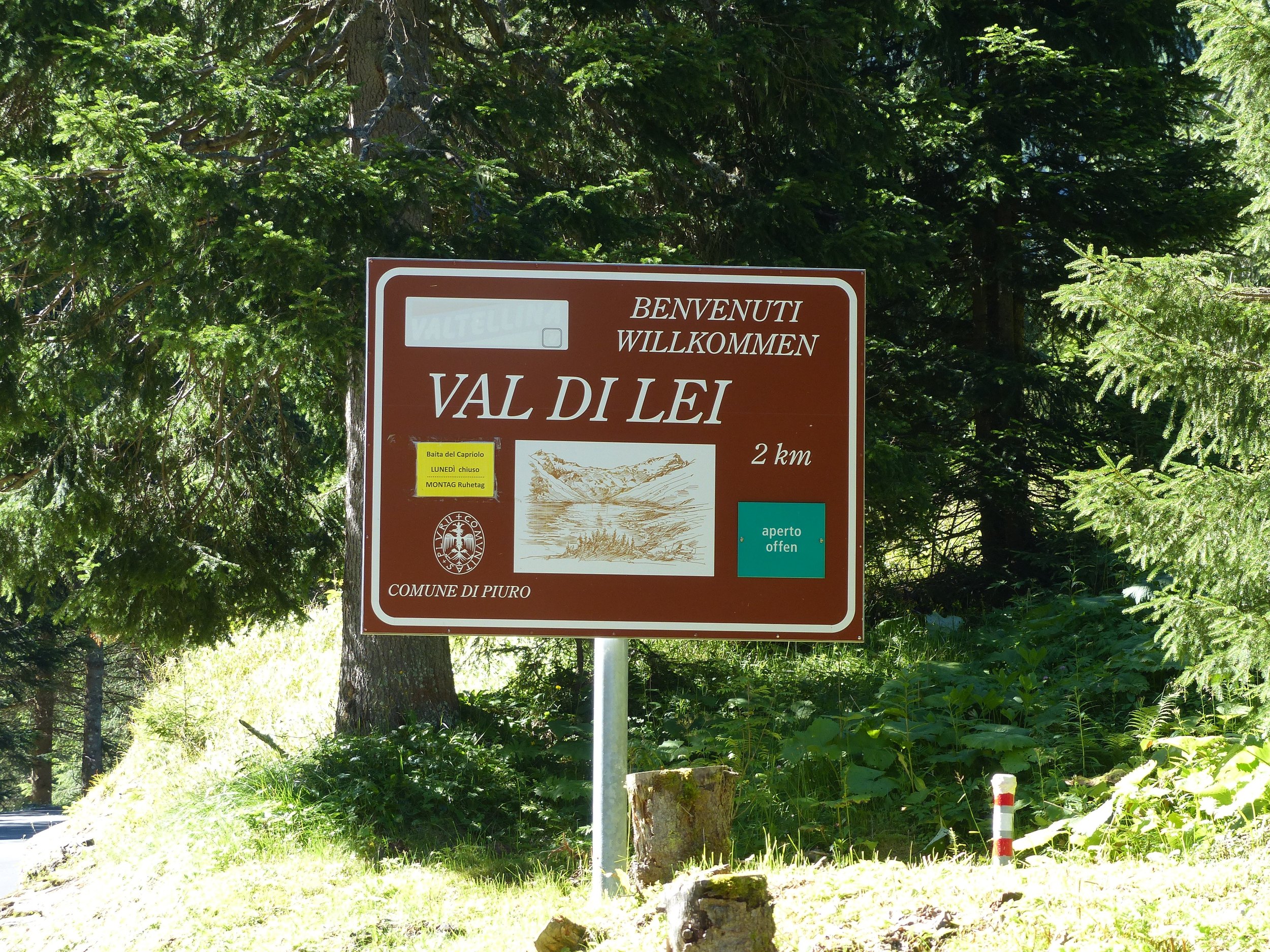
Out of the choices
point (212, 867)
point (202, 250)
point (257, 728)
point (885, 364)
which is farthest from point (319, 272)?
point (885, 364)

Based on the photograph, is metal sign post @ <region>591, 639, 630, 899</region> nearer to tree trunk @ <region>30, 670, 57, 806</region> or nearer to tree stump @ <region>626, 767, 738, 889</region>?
tree stump @ <region>626, 767, 738, 889</region>

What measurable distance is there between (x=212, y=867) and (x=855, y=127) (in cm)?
662

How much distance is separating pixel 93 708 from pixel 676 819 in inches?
1097

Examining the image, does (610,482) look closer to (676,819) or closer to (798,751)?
(676,819)

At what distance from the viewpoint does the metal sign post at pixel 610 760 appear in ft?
14.7

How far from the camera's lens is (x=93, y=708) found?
28.1m

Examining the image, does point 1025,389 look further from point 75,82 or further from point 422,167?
point 75,82

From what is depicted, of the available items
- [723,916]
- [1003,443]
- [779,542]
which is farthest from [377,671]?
[1003,443]

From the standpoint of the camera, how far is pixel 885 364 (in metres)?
10.3

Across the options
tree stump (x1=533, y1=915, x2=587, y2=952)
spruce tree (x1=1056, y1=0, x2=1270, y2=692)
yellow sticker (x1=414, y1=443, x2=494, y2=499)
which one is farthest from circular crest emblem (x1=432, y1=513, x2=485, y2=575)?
spruce tree (x1=1056, y1=0, x2=1270, y2=692)

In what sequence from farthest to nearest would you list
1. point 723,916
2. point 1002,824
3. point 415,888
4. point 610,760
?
point 415,888
point 610,760
point 1002,824
point 723,916

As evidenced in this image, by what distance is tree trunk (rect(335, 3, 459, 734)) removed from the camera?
304 inches

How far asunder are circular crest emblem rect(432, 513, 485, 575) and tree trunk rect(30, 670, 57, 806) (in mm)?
29460

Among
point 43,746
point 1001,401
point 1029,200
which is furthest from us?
point 43,746
